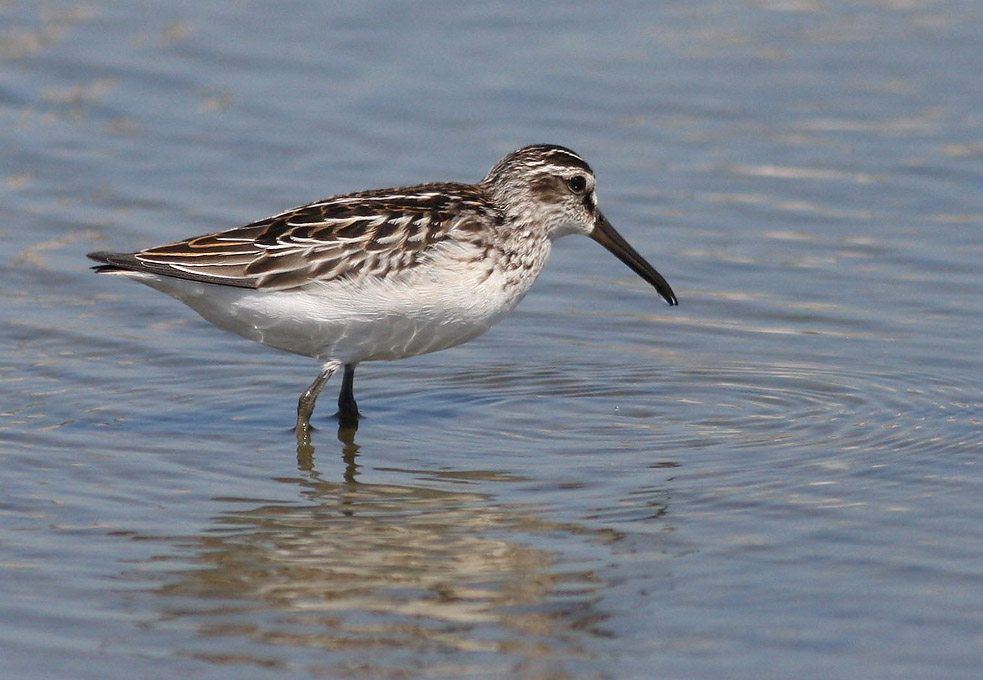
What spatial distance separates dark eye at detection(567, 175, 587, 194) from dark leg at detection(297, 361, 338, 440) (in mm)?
2028

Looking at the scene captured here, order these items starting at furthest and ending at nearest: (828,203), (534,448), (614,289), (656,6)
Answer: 1. (656,6)
2. (828,203)
3. (614,289)
4. (534,448)

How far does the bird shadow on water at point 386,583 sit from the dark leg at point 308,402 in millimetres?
879

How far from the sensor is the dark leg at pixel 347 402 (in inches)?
447

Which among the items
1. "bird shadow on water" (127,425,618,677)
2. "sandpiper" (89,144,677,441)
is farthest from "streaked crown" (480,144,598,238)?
"bird shadow on water" (127,425,618,677)

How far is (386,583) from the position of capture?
8.42 meters

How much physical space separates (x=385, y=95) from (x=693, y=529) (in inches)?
362

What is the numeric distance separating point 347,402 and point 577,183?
215cm

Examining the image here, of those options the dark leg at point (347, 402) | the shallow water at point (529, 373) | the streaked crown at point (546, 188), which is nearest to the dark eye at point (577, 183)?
the streaked crown at point (546, 188)

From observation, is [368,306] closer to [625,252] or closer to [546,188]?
[546,188]

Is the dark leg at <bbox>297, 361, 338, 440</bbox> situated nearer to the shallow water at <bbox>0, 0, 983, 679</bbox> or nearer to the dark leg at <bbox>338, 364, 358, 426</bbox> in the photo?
the shallow water at <bbox>0, 0, 983, 679</bbox>

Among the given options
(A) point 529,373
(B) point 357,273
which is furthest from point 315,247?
(A) point 529,373

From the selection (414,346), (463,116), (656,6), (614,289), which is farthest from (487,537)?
(656,6)

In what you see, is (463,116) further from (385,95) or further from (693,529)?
(693,529)

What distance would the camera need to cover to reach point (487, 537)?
916cm
